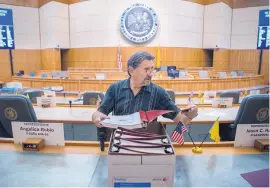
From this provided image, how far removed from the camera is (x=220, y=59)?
13.9m

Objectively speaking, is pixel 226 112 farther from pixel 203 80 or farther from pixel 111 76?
pixel 111 76

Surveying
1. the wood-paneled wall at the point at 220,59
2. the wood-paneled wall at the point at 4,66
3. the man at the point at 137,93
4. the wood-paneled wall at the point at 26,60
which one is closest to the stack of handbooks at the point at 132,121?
the man at the point at 137,93

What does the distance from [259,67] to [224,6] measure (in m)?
4.62

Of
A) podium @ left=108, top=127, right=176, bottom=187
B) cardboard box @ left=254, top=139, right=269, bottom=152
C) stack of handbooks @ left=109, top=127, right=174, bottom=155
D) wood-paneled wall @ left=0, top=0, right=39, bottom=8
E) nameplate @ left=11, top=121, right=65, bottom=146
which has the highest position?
wood-paneled wall @ left=0, top=0, right=39, bottom=8

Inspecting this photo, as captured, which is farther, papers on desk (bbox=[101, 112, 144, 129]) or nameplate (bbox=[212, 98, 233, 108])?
nameplate (bbox=[212, 98, 233, 108])

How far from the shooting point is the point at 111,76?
10008mm

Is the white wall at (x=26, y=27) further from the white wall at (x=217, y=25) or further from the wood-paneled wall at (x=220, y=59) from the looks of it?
the wood-paneled wall at (x=220, y=59)

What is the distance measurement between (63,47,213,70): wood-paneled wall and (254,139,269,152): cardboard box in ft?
38.9

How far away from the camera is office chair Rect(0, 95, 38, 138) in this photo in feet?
7.00

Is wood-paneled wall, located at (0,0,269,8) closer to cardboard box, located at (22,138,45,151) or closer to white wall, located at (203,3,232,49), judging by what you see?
white wall, located at (203,3,232,49)

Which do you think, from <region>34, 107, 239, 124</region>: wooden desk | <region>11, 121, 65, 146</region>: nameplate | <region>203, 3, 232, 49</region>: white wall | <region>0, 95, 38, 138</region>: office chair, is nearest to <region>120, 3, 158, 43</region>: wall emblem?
<region>203, 3, 232, 49</region>: white wall

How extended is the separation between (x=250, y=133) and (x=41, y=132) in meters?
1.44

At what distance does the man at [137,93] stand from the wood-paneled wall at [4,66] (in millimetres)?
12960

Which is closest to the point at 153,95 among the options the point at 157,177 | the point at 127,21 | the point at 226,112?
the point at 157,177
